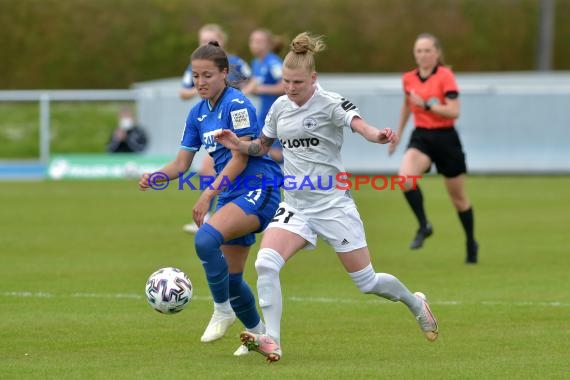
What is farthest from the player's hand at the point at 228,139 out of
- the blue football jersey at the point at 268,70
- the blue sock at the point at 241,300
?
the blue football jersey at the point at 268,70

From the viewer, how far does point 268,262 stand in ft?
23.3

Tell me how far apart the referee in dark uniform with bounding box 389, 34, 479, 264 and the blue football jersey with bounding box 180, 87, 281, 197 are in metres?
4.27

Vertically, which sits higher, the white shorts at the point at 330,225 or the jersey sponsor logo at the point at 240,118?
the jersey sponsor logo at the point at 240,118

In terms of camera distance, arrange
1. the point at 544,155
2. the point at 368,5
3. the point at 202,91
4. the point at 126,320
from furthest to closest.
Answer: the point at 368,5 < the point at 544,155 < the point at 126,320 < the point at 202,91

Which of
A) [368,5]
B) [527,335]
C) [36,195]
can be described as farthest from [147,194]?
[368,5]

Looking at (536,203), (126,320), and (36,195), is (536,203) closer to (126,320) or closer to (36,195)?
(36,195)

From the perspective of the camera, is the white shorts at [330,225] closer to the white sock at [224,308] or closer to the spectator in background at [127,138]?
the white sock at [224,308]

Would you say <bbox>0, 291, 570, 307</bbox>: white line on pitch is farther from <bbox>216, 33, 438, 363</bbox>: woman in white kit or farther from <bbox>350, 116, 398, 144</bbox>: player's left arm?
<bbox>350, 116, 398, 144</bbox>: player's left arm

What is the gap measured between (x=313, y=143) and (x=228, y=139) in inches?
20.7

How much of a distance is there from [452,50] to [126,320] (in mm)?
29118

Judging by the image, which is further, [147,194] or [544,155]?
[544,155]

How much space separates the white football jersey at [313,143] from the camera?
7.34 m

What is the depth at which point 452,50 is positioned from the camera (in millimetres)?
36625

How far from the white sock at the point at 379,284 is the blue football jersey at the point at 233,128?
848 mm
